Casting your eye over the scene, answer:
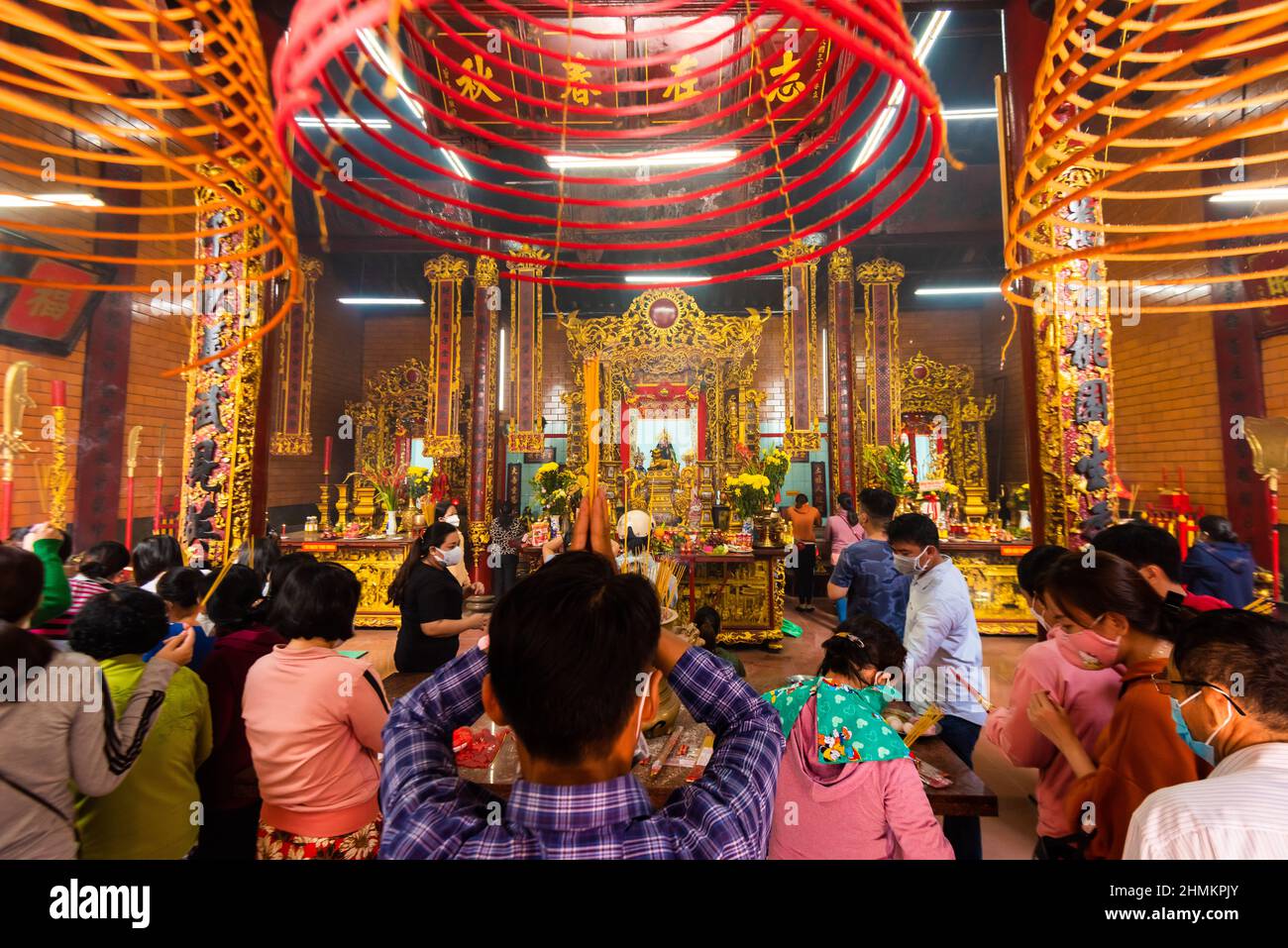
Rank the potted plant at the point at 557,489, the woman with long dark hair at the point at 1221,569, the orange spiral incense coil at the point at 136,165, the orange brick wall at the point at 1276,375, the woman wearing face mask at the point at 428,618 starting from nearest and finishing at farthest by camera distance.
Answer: the orange spiral incense coil at the point at 136,165 → the woman wearing face mask at the point at 428,618 → the woman with long dark hair at the point at 1221,569 → the orange brick wall at the point at 1276,375 → the potted plant at the point at 557,489

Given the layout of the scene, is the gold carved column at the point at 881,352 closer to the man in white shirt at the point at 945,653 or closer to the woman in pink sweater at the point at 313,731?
the man in white shirt at the point at 945,653

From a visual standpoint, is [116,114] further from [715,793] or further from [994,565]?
[994,565]

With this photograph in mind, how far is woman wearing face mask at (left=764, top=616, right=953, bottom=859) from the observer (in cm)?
126

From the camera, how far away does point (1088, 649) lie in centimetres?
151

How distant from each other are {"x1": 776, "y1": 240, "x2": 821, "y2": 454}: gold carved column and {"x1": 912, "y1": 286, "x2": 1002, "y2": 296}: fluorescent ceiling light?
2.35 m

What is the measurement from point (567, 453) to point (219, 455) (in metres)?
5.91

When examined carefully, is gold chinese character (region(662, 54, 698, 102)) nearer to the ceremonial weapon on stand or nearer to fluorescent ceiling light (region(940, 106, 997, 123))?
the ceremonial weapon on stand

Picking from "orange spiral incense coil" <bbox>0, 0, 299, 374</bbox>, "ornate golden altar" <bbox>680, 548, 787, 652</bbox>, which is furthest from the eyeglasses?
"ornate golden altar" <bbox>680, 548, 787, 652</bbox>

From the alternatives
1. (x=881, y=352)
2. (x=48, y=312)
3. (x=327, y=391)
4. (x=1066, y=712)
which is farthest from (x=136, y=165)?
(x=881, y=352)

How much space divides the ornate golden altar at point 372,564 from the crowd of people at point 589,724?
3.89 metres

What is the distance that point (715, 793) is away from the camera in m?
0.78

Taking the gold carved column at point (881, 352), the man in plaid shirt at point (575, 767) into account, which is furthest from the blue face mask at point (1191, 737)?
the gold carved column at point (881, 352)

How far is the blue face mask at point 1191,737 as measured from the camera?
3.52ft
